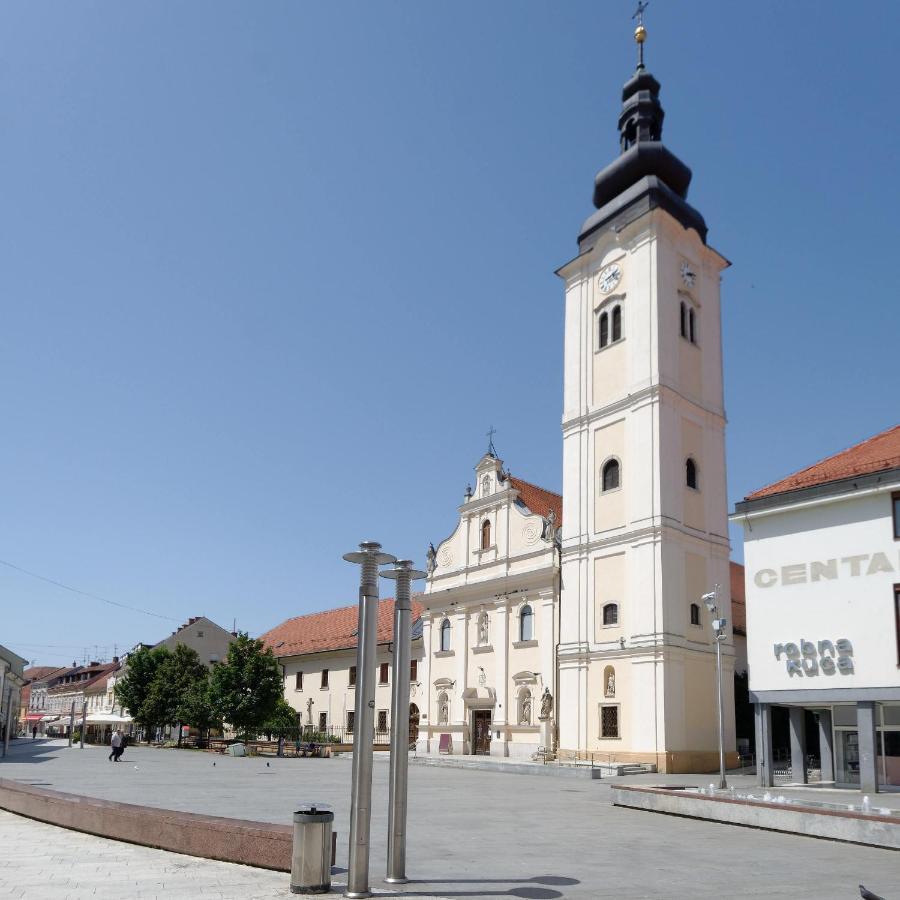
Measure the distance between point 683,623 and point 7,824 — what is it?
28395mm

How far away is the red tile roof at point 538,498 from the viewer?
161ft

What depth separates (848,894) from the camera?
10602mm

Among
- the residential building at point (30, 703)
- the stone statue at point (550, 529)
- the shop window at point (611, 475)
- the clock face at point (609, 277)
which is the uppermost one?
the clock face at point (609, 277)

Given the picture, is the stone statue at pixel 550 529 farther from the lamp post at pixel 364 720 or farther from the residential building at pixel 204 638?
the residential building at pixel 204 638

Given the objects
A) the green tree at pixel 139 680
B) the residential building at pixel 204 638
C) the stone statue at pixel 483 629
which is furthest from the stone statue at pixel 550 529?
the residential building at pixel 204 638

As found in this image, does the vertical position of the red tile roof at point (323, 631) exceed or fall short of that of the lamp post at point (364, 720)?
it exceeds it

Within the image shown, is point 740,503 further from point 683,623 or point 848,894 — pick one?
point 848,894

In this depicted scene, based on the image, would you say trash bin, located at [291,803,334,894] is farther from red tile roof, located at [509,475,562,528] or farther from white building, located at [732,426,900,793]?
red tile roof, located at [509,475,562,528]

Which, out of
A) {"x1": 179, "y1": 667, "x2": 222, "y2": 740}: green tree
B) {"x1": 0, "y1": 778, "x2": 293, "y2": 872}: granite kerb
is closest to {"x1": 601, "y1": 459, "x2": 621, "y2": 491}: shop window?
{"x1": 179, "y1": 667, "x2": 222, "y2": 740}: green tree

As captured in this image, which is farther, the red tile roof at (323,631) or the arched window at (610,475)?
the red tile roof at (323,631)

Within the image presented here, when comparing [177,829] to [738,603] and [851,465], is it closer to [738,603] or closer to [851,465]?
[851,465]

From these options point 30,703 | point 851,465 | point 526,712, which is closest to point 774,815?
point 851,465

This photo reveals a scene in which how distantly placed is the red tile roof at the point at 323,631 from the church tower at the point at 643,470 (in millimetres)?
18826

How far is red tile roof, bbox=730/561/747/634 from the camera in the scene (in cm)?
4841
